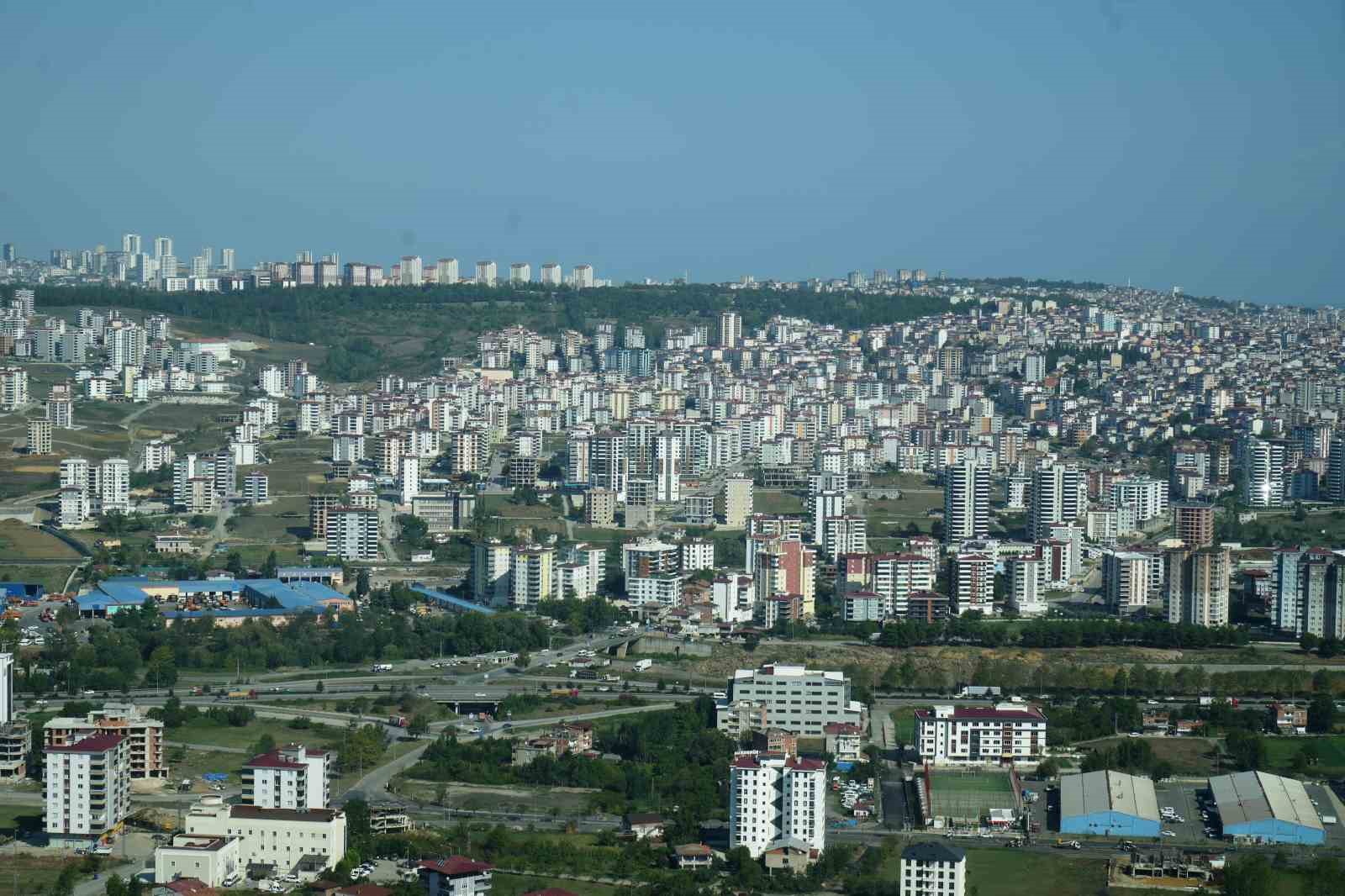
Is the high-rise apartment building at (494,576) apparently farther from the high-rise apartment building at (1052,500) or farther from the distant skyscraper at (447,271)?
the distant skyscraper at (447,271)

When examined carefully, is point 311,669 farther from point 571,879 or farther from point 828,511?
point 828,511

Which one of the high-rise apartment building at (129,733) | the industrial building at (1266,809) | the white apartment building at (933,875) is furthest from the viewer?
the high-rise apartment building at (129,733)

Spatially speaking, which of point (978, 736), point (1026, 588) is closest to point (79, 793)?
point (978, 736)

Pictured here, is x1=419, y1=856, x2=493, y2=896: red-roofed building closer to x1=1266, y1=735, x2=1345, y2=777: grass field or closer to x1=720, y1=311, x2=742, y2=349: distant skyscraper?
x1=1266, y1=735, x2=1345, y2=777: grass field

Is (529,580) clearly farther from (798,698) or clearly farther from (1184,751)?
(1184,751)

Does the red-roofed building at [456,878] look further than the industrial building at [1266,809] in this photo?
No

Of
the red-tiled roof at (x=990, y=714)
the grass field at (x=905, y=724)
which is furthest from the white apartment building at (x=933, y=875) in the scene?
the grass field at (x=905, y=724)
